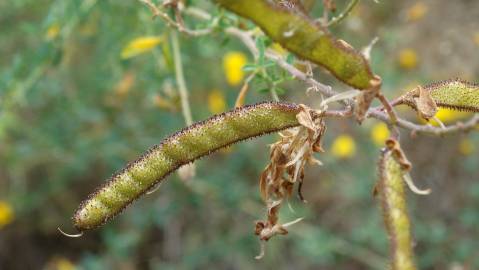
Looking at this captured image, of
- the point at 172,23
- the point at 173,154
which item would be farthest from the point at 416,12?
the point at 173,154

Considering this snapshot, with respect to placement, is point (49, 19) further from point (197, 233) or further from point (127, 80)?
point (197, 233)

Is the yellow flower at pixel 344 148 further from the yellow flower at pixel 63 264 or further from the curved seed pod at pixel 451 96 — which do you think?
the curved seed pod at pixel 451 96

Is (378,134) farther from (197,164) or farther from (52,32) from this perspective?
(52,32)

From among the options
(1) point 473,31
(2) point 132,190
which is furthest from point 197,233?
(2) point 132,190

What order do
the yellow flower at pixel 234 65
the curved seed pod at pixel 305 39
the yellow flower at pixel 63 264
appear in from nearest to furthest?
the curved seed pod at pixel 305 39, the yellow flower at pixel 234 65, the yellow flower at pixel 63 264

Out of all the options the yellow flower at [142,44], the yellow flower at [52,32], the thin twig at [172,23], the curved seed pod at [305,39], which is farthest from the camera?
the yellow flower at [52,32]

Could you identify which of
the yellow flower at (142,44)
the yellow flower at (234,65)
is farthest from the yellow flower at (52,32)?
the yellow flower at (234,65)
